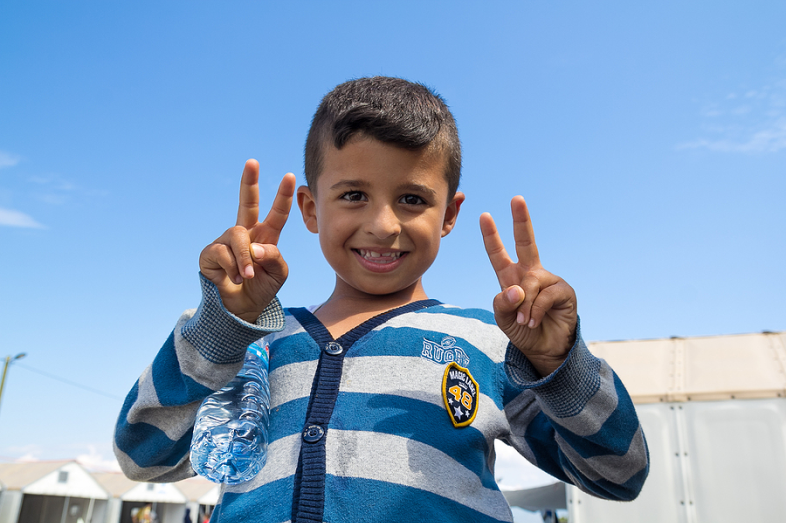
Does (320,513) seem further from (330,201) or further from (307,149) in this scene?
(307,149)

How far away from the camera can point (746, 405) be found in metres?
4.89

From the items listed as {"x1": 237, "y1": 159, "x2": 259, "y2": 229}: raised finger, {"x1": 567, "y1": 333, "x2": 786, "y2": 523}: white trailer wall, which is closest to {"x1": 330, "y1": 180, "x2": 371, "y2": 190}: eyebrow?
{"x1": 237, "y1": 159, "x2": 259, "y2": 229}: raised finger

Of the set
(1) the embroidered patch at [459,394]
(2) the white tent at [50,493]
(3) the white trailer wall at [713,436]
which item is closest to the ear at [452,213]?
(1) the embroidered patch at [459,394]

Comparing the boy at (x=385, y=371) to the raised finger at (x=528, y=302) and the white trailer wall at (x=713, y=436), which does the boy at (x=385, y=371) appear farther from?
the white trailer wall at (x=713, y=436)

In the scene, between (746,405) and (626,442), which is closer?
(626,442)

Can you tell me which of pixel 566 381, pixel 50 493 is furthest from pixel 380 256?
pixel 50 493

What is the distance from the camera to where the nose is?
179 cm

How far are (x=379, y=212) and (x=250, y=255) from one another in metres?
0.50

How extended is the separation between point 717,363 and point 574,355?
476 centimetres

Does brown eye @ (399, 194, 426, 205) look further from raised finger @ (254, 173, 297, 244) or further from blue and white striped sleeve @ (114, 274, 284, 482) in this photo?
blue and white striped sleeve @ (114, 274, 284, 482)

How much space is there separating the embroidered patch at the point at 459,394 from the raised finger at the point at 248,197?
0.71m

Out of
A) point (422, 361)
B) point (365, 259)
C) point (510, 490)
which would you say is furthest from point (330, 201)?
point (510, 490)

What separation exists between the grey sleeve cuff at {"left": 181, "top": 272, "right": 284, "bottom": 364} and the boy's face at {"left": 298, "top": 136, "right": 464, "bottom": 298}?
494 mm

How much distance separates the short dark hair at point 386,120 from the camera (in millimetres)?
1853
